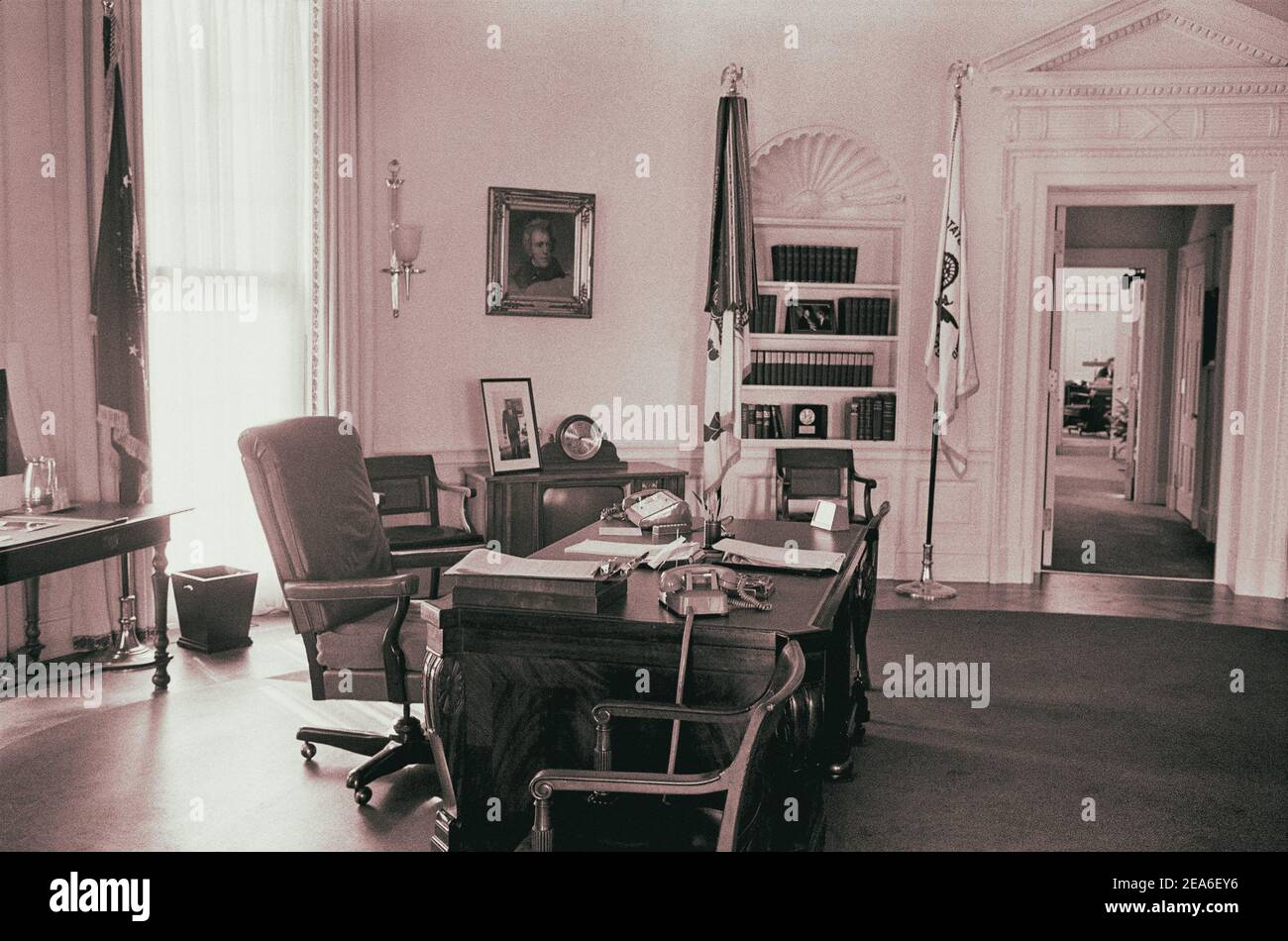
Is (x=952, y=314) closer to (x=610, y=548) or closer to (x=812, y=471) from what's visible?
(x=812, y=471)

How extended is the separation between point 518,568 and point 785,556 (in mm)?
829

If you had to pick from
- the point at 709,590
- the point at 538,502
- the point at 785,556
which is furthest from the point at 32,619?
the point at 709,590

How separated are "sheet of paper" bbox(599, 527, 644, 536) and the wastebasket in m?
2.23

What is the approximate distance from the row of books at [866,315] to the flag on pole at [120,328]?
12.6 ft

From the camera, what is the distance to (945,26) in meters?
6.49

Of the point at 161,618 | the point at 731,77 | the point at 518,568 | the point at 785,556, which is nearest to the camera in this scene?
the point at 518,568

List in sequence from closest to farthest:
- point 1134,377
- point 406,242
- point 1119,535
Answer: point 406,242 < point 1119,535 < point 1134,377

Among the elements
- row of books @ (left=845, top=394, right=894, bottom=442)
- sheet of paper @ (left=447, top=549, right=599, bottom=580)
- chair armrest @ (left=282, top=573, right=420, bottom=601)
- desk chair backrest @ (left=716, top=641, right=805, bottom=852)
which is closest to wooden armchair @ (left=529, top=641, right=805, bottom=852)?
desk chair backrest @ (left=716, top=641, right=805, bottom=852)

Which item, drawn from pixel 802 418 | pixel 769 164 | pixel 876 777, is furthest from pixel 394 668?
pixel 769 164

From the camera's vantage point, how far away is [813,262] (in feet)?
21.9

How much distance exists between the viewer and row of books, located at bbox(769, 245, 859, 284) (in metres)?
6.68

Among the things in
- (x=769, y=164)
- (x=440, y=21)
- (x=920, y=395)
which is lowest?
(x=920, y=395)
